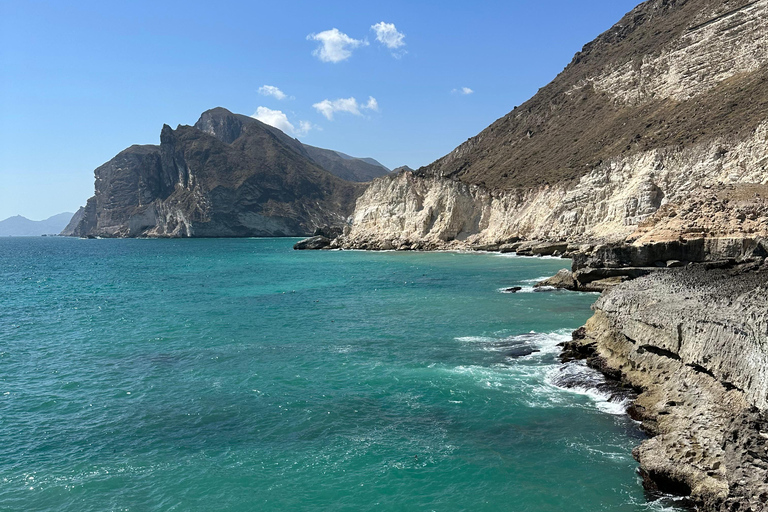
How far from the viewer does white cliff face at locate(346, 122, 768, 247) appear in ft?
174

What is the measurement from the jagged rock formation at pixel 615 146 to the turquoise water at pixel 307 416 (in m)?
31.5

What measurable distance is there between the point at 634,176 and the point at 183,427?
210 feet

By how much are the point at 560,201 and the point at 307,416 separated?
63560mm

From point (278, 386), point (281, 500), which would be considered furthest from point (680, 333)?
point (278, 386)

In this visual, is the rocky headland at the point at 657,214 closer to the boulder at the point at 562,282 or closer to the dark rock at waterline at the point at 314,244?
the boulder at the point at 562,282

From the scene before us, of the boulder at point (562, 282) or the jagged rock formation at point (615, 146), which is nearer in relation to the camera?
the boulder at point (562, 282)

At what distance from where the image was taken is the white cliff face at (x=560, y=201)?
52.9 meters

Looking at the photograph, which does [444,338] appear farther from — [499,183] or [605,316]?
[499,183]

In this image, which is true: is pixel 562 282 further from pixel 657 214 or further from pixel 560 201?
pixel 560 201

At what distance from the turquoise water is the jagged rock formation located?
3154cm

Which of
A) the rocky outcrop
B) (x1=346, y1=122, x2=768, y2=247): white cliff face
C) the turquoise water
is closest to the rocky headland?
the rocky outcrop

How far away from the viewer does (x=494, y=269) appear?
169 ft

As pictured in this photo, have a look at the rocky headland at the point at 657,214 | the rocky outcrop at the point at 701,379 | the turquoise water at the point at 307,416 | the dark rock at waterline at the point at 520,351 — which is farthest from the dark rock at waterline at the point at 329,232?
the rocky outcrop at the point at 701,379

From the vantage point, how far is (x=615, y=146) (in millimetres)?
72750
